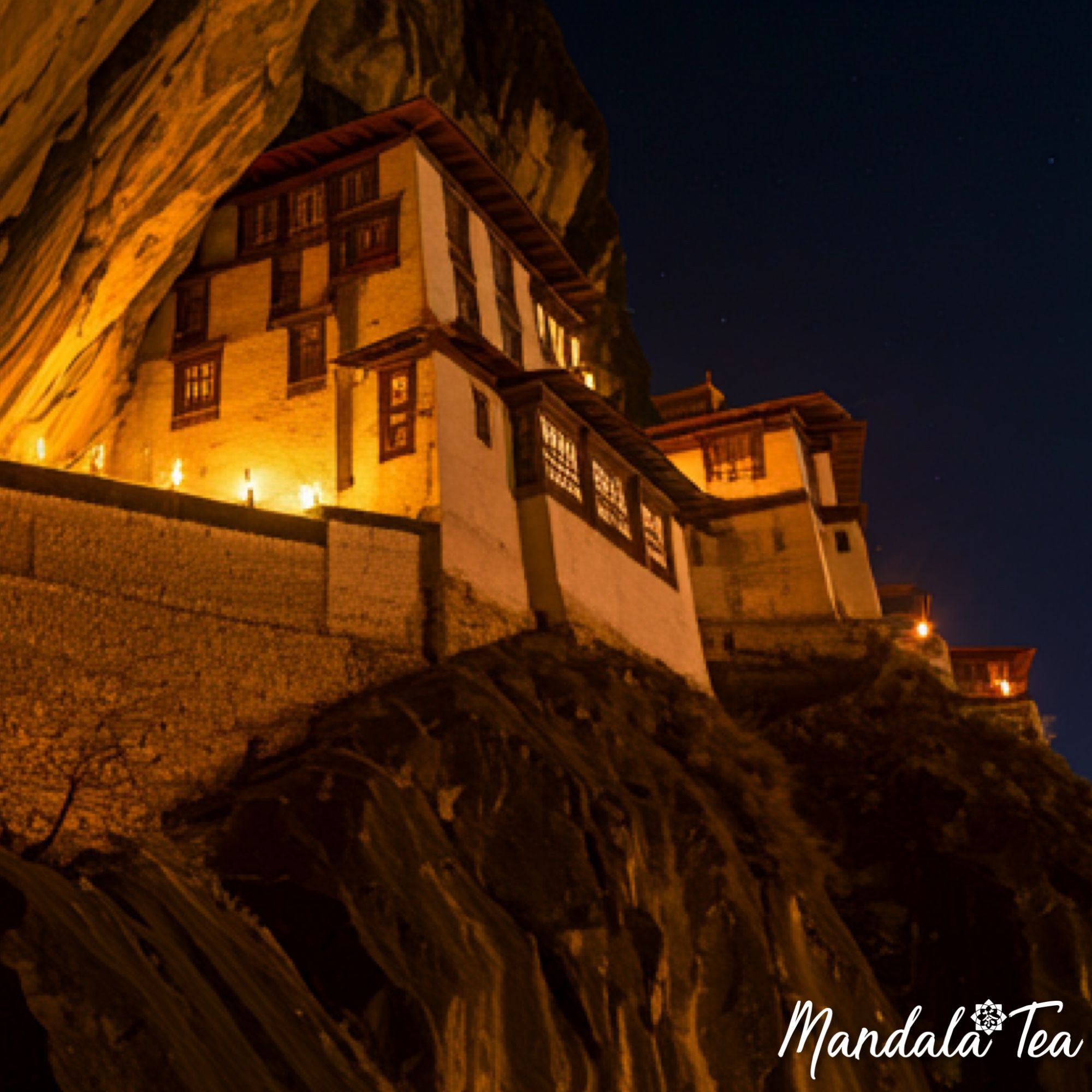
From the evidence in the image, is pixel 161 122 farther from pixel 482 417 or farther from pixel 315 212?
pixel 482 417

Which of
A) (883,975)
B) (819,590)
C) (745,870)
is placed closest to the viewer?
(745,870)

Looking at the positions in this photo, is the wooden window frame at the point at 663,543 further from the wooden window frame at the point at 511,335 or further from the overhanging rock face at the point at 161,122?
the overhanging rock face at the point at 161,122

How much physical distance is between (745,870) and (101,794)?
1181 cm

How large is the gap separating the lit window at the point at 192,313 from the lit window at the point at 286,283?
1.93 meters

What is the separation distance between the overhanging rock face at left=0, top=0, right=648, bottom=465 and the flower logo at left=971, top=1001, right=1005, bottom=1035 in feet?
74.9

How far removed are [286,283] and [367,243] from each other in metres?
2.45

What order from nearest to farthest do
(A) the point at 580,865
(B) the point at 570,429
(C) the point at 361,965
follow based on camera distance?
(C) the point at 361,965 → (A) the point at 580,865 → (B) the point at 570,429

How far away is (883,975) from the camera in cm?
2608

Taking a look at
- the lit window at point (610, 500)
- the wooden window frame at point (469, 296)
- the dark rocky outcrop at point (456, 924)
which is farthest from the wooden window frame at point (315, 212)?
the dark rocky outcrop at point (456, 924)

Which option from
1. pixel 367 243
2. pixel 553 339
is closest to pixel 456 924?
pixel 367 243

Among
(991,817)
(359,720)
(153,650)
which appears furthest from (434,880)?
(991,817)

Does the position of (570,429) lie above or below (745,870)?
above

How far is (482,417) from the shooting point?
31.2m

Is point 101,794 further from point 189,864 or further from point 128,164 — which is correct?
point 128,164
